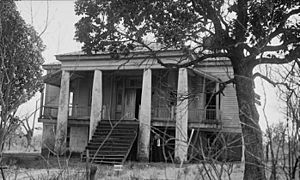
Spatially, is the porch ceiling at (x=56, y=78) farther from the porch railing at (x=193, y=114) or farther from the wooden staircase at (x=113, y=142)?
the porch railing at (x=193, y=114)

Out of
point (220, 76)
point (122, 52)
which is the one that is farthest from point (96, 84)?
point (122, 52)

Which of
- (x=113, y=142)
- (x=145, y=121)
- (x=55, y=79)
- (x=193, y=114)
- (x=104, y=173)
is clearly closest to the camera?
(x=104, y=173)

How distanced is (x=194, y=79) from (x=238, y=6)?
12.7m

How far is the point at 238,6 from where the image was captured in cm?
944

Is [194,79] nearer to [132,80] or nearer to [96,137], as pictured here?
[132,80]

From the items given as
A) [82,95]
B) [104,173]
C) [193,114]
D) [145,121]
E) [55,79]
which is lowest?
[104,173]

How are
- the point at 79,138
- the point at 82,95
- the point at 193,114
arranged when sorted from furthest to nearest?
the point at 82,95 → the point at 79,138 → the point at 193,114

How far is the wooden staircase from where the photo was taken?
56.0ft

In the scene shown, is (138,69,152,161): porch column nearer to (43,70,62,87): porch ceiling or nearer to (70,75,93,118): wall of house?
(70,75,93,118): wall of house

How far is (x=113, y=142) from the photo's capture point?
17156mm

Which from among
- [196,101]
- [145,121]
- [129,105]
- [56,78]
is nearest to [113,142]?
[145,121]

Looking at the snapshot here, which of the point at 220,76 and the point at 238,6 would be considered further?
the point at 220,76

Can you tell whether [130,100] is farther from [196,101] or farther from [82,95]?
[196,101]

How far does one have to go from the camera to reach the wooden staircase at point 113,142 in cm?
1708
